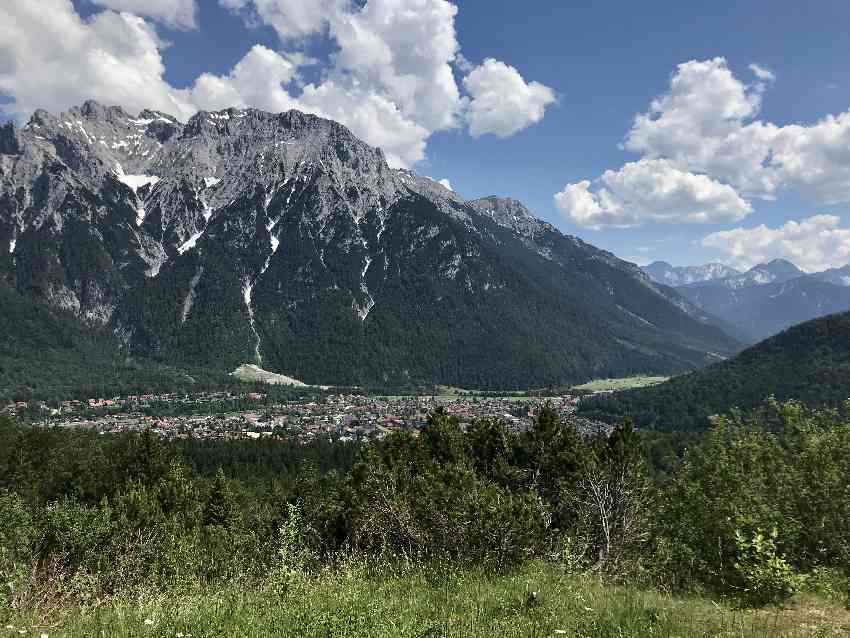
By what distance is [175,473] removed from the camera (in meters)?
43.8

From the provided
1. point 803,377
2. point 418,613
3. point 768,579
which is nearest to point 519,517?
point 768,579

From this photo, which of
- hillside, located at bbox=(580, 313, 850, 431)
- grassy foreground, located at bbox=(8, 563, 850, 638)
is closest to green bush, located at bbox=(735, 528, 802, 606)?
grassy foreground, located at bbox=(8, 563, 850, 638)

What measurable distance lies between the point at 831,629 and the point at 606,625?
382cm

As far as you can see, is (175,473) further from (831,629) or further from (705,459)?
(831,629)

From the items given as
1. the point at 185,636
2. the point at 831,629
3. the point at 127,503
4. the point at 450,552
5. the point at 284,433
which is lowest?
the point at 284,433

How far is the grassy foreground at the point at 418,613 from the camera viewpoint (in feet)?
23.3

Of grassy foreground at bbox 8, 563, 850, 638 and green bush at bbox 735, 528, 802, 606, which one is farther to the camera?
green bush at bbox 735, 528, 802, 606

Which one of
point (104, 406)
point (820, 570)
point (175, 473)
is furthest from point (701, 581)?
point (104, 406)

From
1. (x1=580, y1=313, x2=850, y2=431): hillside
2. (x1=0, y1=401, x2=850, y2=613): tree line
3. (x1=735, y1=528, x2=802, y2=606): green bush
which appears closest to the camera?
(x1=735, y1=528, x2=802, y2=606): green bush

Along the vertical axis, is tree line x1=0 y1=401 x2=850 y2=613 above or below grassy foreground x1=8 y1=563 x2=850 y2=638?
below

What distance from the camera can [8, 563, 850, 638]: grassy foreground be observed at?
7094mm

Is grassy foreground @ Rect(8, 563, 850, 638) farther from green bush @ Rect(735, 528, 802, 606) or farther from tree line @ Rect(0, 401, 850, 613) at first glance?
tree line @ Rect(0, 401, 850, 613)

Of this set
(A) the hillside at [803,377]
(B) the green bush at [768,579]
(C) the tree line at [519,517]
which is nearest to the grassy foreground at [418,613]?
(B) the green bush at [768,579]

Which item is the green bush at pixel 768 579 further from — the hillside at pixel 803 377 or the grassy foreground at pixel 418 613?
the hillside at pixel 803 377
